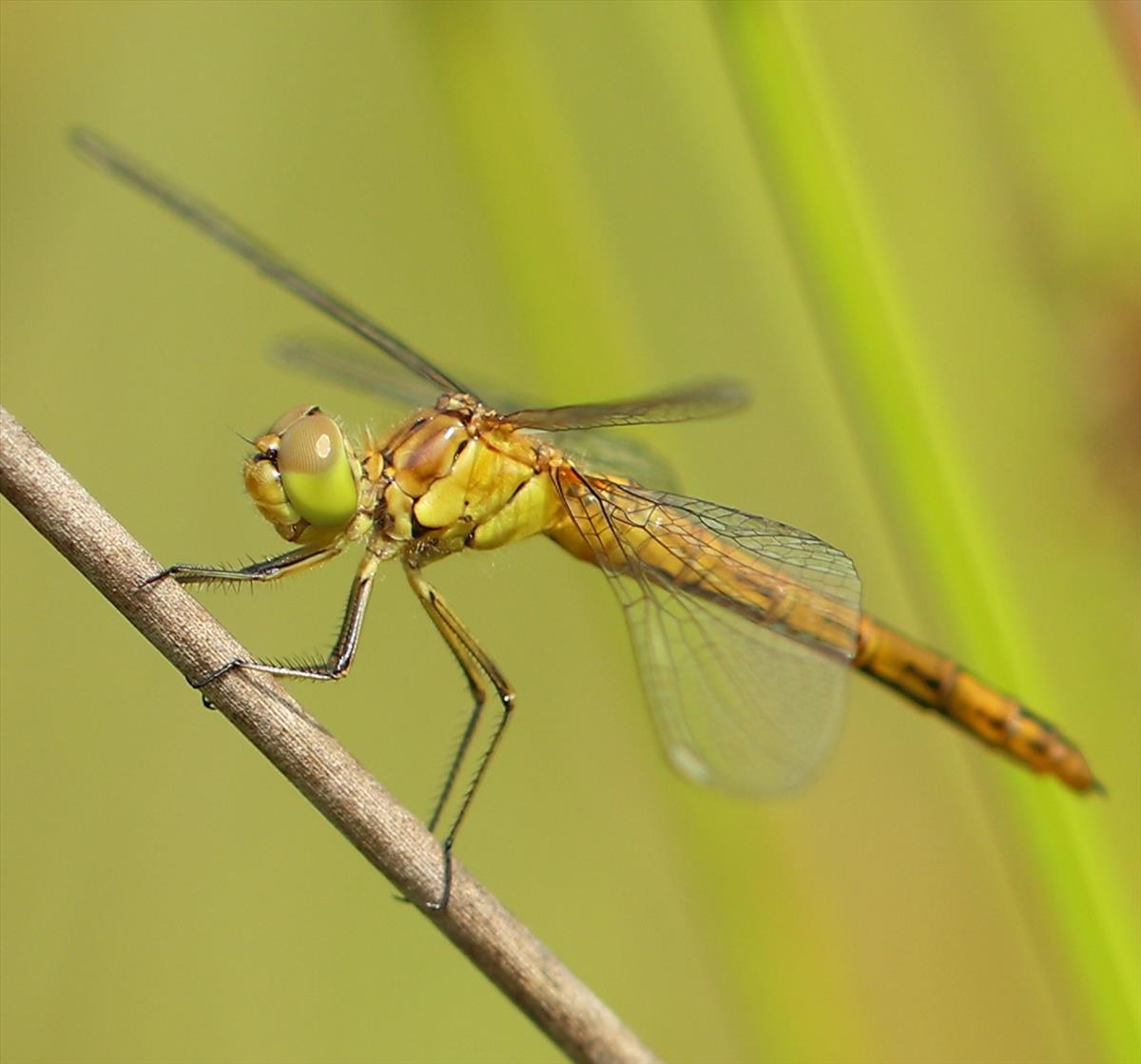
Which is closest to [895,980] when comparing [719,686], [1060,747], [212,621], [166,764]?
[719,686]

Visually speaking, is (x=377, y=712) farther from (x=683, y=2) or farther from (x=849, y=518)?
(x=683, y=2)

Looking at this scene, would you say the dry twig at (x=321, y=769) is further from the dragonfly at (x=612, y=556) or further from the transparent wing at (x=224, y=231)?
the transparent wing at (x=224, y=231)

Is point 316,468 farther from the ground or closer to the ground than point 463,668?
farther from the ground

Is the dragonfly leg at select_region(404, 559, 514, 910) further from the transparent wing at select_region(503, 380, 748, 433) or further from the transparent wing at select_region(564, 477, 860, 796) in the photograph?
the transparent wing at select_region(503, 380, 748, 433)

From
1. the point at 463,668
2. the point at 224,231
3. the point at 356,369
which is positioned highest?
the point at 224,231

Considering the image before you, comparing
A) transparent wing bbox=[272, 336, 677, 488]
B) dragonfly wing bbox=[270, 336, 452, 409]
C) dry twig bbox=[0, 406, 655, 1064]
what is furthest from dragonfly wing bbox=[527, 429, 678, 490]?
dry twig bbox=[0, 406, 655, 1064]

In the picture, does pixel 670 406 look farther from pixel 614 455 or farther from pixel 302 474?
pixel 614 455

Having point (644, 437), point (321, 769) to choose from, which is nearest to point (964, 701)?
point (644, 437)
